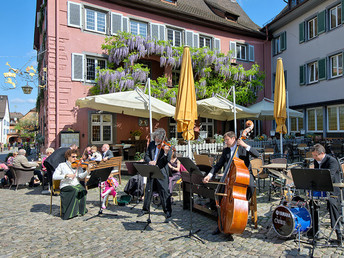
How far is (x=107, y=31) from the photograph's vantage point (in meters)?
14.6

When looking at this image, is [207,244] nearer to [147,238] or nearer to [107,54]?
[147,238]

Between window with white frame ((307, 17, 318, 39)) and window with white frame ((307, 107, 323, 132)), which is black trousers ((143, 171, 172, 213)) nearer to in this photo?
window with white frame ((307, 107, 323, 132))

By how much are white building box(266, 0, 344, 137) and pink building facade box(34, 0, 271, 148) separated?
545 cm

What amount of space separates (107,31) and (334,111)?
13.5 metres

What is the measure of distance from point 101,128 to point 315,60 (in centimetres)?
1340

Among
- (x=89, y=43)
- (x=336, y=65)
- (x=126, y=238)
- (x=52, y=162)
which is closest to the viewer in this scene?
(x=126, y=238)

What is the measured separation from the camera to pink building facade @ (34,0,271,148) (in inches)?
525

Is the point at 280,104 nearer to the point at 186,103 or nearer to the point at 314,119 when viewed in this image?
the point at 186,103

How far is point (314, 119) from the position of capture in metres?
17.1

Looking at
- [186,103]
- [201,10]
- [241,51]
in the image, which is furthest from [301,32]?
[186,103]

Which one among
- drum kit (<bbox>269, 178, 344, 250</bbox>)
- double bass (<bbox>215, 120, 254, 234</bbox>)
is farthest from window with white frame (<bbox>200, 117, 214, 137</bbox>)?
double bass (<bbox>215, 120, 254, 234</bbox>)

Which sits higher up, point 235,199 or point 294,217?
point 235,199

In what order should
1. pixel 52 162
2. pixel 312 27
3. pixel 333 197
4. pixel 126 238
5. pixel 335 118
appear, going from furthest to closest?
pixel 312 27 < pixel 335 118 < pixel 52 162 < pixel 126 238 < pixel 333 197

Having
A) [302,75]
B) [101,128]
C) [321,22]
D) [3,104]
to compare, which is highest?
[3,104]
